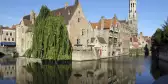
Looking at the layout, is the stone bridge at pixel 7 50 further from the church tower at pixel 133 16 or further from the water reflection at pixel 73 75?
the church tower at pixel 133 16

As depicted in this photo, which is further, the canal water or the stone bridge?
the stone bridge

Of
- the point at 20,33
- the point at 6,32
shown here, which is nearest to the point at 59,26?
the point at 20,33

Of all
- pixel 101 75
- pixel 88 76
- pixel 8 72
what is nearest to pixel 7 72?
pixel 8 72

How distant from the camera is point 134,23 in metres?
120

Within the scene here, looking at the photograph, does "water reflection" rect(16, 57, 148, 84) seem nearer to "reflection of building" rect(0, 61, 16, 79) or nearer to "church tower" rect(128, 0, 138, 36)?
"reflection of building" rect(0, 61, 16, 79)

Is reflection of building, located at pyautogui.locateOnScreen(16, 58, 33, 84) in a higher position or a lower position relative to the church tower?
lower

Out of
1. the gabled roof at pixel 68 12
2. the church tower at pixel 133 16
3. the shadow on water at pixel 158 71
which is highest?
the church tower at pixel 133 16

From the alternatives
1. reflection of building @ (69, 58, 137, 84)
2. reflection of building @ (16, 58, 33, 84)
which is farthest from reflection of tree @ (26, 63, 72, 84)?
reflection of building @ (69, 58, 137, 84)

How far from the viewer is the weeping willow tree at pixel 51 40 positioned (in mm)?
40156

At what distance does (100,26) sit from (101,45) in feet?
32.6

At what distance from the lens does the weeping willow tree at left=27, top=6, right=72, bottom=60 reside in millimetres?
40156

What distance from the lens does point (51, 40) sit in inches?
1581

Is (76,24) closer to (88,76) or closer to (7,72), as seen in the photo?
(7,72)

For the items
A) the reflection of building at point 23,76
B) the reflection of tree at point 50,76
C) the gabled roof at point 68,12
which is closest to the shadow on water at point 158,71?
the reflection of tree at point 50,76
